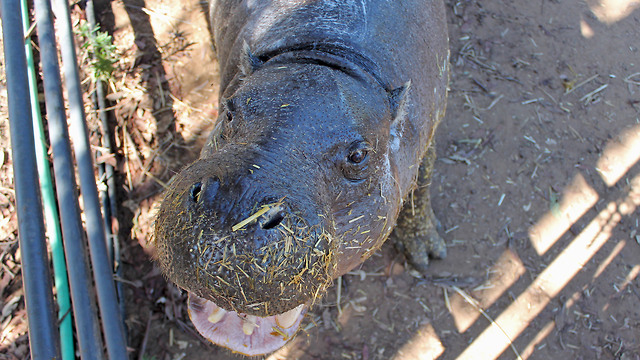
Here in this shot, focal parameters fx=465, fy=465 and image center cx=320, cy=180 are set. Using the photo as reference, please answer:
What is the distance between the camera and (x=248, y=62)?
2.97 meters

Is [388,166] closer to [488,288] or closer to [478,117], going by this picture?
[488,288]

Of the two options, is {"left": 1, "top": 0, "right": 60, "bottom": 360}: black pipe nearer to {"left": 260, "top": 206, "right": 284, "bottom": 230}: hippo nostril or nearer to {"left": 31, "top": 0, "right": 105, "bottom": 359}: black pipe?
{"left": 31, "top": 0, "right": 105, "bottom": 359}: black pipe

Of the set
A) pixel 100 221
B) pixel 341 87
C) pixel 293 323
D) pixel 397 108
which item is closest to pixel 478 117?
pixel 397 108

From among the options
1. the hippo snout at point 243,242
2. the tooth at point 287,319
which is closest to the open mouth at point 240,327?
the tooth at point 287,319

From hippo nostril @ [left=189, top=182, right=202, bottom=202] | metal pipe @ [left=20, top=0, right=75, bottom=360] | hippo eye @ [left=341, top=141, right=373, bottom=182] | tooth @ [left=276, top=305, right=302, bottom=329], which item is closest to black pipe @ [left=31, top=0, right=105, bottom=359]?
metal pipe @ [left=20, top=0, right=75, bottom=360]

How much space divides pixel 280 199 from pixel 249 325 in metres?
0.96

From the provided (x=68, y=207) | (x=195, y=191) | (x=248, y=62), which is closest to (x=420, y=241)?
(x=248, y=62)

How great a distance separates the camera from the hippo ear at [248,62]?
9.71 feet

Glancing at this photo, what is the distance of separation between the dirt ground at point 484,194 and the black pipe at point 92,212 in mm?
1152

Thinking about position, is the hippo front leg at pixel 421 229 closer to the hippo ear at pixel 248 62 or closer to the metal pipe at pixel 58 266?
the hippo ear at pixel 248 62

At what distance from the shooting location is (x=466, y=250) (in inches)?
191

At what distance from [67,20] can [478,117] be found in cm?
431

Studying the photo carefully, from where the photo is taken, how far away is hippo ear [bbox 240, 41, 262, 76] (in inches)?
116

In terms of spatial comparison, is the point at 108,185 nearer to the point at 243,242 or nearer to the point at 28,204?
the point at 28,204
